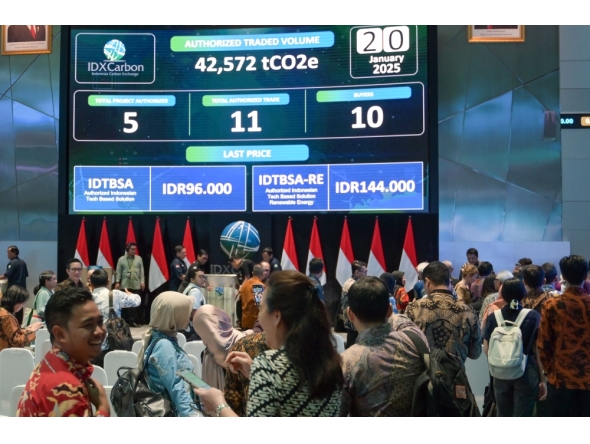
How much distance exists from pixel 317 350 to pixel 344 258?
352 inches

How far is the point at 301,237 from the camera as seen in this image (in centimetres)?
1105

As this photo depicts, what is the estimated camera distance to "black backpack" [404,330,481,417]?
2441 mm

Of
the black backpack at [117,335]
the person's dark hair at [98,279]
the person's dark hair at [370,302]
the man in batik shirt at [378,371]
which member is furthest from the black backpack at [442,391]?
the person's dark hair at [98,279]

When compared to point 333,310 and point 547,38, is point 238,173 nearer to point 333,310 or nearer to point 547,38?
point 333,310

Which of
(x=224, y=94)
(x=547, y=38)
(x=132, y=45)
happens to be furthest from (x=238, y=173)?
(x=547, y=38)

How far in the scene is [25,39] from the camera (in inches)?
512

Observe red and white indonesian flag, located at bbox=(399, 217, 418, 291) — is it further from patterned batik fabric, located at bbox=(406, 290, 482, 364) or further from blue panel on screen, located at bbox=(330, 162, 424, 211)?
patterned batik fabric, located at bbox=(406, 290, 482, 364)

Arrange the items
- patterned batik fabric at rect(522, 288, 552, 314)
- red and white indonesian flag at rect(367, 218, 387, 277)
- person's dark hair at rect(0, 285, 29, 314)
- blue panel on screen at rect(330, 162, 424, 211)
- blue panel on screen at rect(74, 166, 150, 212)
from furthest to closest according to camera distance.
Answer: blue panel on screen at rect(74, 166, 150, 212), red and white indonesian flag at rect(367, 218, 387, 277), blue panel on screen at rect(330, 162, 424, 211), person's dark hair at rect(0, 285, 29, 314), patterned batik fabric at rect(522, 288, 552, 314)

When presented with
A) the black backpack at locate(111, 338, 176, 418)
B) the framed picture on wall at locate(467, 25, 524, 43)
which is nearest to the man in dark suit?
the framed picture on wall at locate(467, 25, 524, 43)

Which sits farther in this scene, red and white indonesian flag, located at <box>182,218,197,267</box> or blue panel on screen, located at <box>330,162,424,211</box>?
red and white indonesian flag, located at <box>182,218,197,267</box>

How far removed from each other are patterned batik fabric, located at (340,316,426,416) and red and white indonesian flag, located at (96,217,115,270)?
30.9 ft

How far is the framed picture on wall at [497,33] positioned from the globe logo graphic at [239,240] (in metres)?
5.44

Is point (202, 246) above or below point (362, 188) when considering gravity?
below

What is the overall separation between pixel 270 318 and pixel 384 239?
29.2 ft
